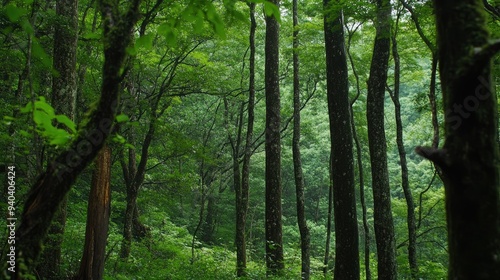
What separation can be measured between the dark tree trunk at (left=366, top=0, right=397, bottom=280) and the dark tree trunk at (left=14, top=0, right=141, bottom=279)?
7.35 m

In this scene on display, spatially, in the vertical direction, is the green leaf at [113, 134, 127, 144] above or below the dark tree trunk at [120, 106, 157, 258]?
below

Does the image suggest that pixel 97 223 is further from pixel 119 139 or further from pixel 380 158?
pixel 380 158

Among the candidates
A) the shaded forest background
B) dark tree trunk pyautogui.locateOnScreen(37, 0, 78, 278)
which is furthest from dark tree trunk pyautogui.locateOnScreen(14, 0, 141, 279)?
dark tree trunk pyautogui.locateOnScreen(37, 0, 78, 278)

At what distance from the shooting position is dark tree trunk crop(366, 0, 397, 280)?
8.66m

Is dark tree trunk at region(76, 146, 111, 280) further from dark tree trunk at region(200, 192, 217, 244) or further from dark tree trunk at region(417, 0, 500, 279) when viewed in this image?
dark tree trunk at region(200, 192, 217, 244)

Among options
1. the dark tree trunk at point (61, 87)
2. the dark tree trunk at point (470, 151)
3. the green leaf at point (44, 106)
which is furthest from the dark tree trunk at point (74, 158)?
the dark tree trunk at point (61, 87)

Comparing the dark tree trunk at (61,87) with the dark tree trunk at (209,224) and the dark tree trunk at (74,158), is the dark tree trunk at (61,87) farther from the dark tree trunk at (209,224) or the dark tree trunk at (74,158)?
the dark tree trunk at (209,224)

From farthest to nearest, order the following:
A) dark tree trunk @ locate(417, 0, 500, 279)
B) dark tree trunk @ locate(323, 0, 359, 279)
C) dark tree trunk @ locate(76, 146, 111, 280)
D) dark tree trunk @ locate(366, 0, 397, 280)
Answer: dark tree trunk @ locate(366, 0, 397, 280), dark tree trunk @ locate(323, 0, 359, 279), dark tree trunk @ locate(76, 146, 111, 280), dark tree trunk @ locate(417, 0, 500, 279)

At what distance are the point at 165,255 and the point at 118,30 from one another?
42.7ft

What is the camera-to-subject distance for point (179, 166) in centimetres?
1958

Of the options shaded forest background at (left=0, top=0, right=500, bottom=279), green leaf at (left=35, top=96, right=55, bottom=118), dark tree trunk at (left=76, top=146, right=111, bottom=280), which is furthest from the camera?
dark tree trunk at (left=76, top=146, right=111, bottom=280)

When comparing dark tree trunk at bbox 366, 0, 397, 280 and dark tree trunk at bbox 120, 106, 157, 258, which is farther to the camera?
dark tree trunk at bbox 120, 106, 157, 258

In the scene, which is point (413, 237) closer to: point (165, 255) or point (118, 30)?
point (165, 255)

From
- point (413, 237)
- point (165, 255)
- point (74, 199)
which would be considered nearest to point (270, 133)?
point (413, 237)
